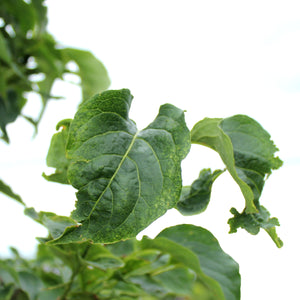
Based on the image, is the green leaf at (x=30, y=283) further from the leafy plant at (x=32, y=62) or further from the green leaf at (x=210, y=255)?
the green leaf at (x=210, y=255)

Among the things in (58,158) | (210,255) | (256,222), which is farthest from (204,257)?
(58,158)

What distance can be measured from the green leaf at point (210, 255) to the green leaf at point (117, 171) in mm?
122

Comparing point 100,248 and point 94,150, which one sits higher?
point 94,150

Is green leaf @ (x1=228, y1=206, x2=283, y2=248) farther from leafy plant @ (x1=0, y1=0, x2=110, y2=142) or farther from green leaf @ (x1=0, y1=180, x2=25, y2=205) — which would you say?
leafy plant @ (x1=0, y1=0, x2=110, y2=142)

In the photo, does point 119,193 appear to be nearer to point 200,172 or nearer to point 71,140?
point 71,140

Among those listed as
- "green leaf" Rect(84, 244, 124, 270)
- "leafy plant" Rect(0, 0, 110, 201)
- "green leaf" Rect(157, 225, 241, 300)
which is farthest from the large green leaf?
"leafy plant" Rect(0, 0, 110, 201)

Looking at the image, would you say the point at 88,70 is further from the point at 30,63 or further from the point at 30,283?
the point at 30,283

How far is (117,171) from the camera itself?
23.9 inches

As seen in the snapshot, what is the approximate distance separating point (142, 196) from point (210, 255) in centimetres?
18

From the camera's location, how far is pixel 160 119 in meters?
0.67

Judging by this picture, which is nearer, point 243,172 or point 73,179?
point 73,179

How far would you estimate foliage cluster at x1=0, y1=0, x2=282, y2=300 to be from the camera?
1.96 feet

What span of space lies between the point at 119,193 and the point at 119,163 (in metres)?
0.05

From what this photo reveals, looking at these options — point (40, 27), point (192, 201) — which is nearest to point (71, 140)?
point (192, 201)
